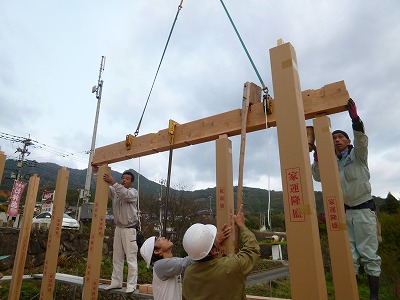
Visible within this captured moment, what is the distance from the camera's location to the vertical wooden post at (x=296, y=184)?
1.75 meters

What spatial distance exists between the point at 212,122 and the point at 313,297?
2166mm

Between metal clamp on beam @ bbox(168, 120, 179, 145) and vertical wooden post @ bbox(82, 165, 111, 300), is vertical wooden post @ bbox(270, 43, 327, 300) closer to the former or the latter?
metal clamp on beam @ bbox(168, 120, 179, 145)

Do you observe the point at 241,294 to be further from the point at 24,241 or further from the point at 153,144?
the point at 24,241

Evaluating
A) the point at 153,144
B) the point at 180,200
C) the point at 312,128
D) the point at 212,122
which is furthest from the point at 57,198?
the point at 180,200

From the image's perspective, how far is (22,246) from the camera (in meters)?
4.92

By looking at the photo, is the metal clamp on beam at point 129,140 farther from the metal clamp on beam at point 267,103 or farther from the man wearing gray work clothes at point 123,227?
the metal clamp on beam at point 267,103

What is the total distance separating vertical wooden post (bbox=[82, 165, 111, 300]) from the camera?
4297 mm

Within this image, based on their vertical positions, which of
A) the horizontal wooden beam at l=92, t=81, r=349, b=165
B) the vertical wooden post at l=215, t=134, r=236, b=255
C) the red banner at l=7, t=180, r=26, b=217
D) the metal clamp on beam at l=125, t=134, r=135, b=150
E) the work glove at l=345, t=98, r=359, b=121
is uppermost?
the red banner at l=7, t=180, r=26, b=217

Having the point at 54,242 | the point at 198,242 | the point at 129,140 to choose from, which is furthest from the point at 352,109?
the point at 54,242

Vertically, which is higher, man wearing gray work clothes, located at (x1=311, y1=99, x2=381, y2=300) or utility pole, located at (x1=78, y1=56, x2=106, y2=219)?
utility pole, located at (x1=78, y1=56, x2=106, y2=219)

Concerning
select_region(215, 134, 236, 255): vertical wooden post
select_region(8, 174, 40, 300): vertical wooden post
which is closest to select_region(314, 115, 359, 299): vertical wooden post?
select_region(215, 134, 236, 255): vertical wooden post

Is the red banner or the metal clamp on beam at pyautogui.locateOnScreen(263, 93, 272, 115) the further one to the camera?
the red banner

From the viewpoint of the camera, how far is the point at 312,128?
2887 mm

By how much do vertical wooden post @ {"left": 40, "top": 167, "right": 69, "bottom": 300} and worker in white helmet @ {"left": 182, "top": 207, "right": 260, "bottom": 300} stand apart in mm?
3600
